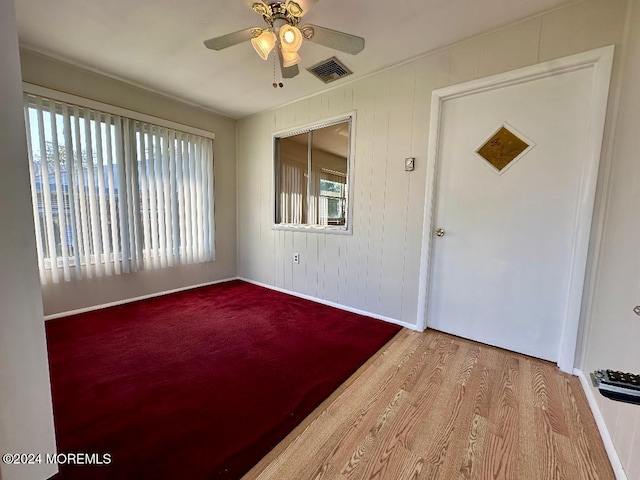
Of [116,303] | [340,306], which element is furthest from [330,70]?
[116,303]

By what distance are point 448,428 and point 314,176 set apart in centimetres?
276

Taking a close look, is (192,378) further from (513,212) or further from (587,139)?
(587,139)

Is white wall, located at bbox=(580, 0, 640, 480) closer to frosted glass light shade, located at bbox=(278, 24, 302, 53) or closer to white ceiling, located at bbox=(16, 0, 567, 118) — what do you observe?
white ceiling, located at bbox=(16, 0, 567, 118)

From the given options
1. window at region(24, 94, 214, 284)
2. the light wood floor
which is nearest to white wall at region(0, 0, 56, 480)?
the light wood floor

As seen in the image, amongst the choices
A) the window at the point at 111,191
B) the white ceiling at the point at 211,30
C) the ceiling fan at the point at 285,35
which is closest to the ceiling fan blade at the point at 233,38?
the ceiling fan at the point at 285,35

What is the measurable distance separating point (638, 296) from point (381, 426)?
4.36 feet

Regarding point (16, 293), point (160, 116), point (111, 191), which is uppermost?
point (160, 116)

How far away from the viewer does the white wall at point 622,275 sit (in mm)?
1113

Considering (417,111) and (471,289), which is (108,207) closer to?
(417,111)

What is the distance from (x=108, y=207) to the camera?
2.76 meters

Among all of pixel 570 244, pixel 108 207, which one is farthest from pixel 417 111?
pixel 108 207

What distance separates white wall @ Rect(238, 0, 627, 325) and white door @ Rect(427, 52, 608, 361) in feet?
0.60

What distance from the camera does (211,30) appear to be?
199 cm

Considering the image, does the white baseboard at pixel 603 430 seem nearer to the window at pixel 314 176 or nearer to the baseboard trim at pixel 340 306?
the baseboard trim at pixel 340 306
